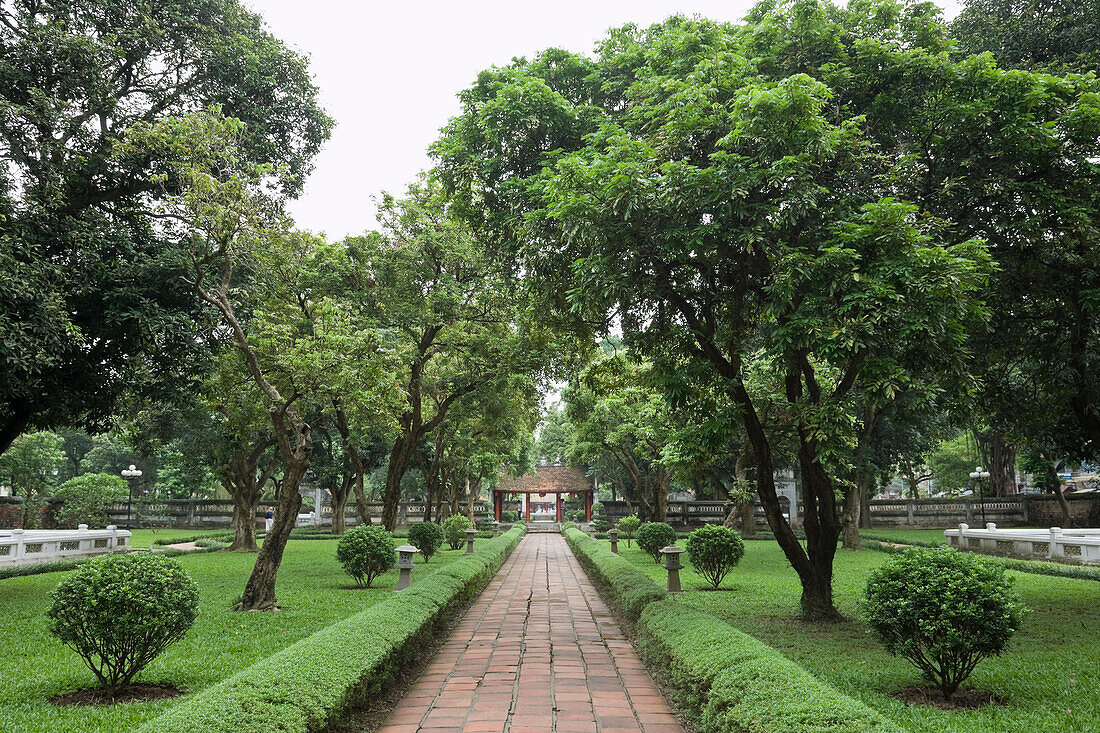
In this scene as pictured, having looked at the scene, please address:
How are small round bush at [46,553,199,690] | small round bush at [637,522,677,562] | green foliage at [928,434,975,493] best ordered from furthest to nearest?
green foliage at [928,434,975,493], small round bush at [637,522,677,562], small round bush at [46,553,199,690]

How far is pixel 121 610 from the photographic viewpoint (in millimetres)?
5133

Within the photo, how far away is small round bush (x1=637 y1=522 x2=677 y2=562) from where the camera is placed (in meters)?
17.1

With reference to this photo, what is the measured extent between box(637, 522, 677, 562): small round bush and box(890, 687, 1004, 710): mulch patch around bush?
1157 cm

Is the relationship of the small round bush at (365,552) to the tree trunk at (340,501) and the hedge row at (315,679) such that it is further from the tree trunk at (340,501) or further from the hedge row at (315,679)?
the tree trunk at (340,501)

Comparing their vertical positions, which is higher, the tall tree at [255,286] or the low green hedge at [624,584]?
the tall tree at [255,286]

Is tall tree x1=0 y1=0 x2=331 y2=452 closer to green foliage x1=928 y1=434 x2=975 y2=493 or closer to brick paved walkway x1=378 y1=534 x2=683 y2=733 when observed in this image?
brick paved walkway x1=378 y1=534 x2=683 y2=733

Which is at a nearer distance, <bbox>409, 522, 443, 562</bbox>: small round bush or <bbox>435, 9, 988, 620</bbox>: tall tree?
<bbox>435, 9, 988, 620</bbox>: tall tree

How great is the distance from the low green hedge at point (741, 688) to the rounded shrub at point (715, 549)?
5.47 meters

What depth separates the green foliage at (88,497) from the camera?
83.5 feet

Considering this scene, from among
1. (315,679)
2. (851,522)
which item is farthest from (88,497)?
(851,522)

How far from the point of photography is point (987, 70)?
22.3 feet

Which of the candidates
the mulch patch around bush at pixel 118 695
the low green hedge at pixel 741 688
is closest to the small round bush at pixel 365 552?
the mulch patch around bush at pixel 118 695

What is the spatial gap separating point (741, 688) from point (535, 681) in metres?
2.27

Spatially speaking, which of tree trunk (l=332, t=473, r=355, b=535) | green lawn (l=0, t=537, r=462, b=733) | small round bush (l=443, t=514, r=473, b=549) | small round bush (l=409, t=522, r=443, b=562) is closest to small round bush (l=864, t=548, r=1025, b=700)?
green lawn (l=0, t=537, r=462, b=733)
